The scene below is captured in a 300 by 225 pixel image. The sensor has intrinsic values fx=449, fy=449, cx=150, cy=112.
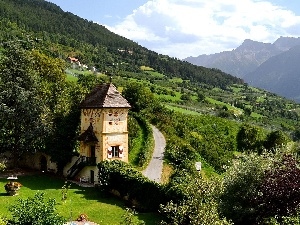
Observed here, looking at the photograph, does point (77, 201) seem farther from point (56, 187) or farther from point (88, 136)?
point (88, 136)

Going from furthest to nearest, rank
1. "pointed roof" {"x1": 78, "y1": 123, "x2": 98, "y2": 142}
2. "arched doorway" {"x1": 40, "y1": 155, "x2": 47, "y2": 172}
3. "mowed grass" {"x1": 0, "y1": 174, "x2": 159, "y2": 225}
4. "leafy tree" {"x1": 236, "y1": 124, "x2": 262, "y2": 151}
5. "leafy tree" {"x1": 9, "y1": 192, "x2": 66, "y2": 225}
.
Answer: "leafy tree" {"x1": 236, "y1": 124, "x2": 262, "y2": 151}
"arched doorway" {"x1": 40, "y1": 155, "x2": 47, "y2": 172}
"pointed roof" {"x1": 78, "y1": 123, "x2": 98, "y2": 142}
"mowed grass" {"x1": 0, "y1": 174, "x2": 159, "y2": 225}
"leafy tree" {"x1": 9, "y1": 192, "x2": 66, "y2": 225}

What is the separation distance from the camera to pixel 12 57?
46.9 m

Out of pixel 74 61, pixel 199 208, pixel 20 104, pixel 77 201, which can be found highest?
pixel 74 61

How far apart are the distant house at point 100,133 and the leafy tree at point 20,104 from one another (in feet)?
14.5

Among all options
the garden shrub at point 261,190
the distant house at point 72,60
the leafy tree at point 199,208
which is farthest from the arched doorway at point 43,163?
the distant house at point 72,60

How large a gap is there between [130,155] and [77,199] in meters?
14.4

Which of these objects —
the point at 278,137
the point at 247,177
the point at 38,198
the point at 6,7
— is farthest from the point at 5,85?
the point at 6,7

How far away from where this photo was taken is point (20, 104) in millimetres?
45969

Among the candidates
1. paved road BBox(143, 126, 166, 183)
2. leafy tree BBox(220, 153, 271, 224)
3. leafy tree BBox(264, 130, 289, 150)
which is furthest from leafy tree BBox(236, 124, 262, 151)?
leafy tree BBox(220, 153, 271, 224)

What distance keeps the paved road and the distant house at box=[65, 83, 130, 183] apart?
3.50 meters

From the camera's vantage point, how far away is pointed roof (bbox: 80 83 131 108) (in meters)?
45.7

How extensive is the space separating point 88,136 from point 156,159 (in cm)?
1017

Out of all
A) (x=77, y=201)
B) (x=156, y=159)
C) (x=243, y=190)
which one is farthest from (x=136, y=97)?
(x=243, y=190)

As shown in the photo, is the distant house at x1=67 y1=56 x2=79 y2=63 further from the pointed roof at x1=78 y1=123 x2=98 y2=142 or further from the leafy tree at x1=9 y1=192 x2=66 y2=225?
the leafy tree at x1=9 y1=192 x2=66 y2=225
